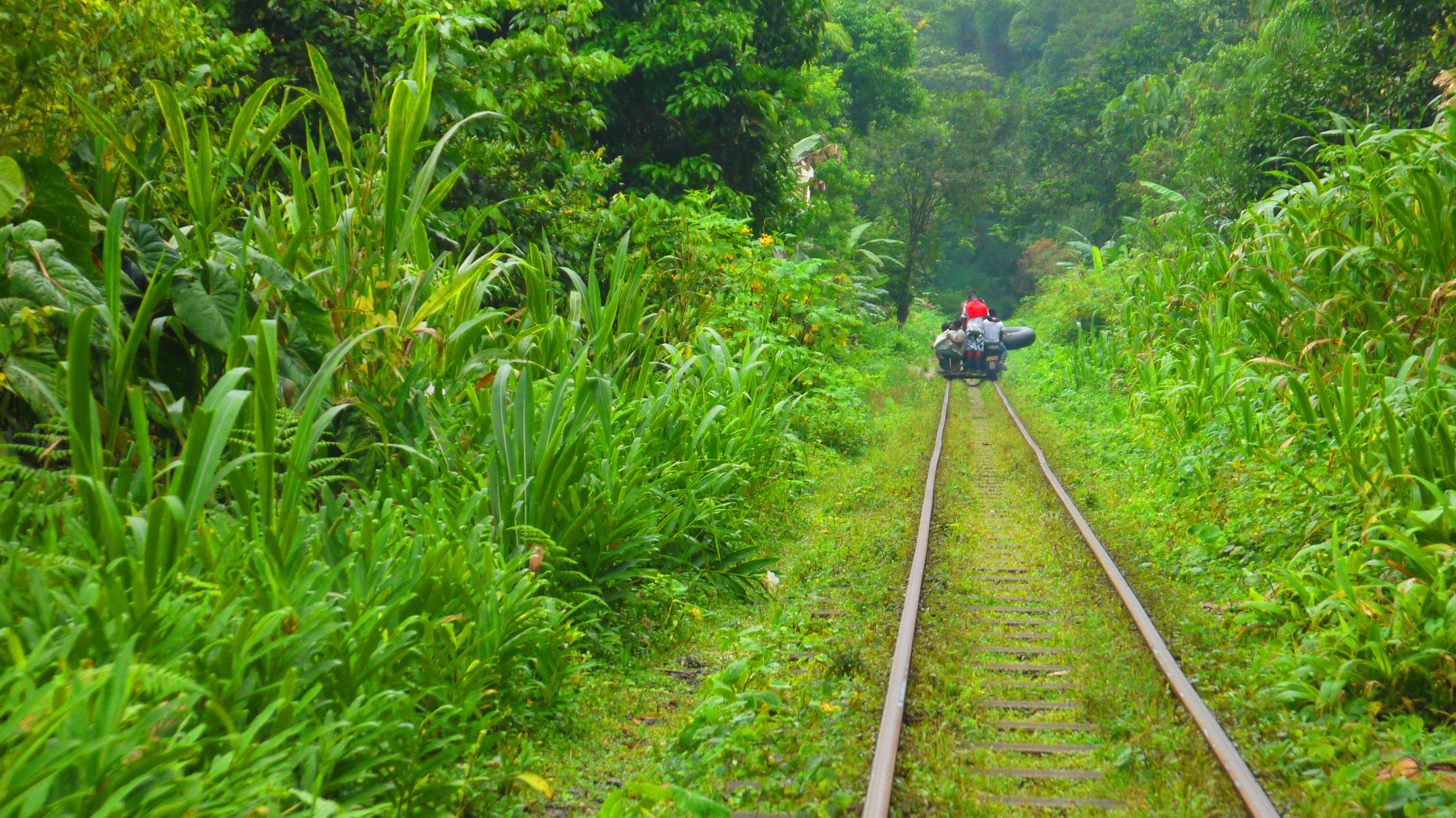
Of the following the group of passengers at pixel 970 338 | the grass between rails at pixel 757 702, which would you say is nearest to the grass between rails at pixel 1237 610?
the grass between rails at pixel 757 702

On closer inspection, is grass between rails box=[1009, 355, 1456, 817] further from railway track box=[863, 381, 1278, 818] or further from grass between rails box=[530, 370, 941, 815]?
grass between rails box=[530, 370, 941, 815]

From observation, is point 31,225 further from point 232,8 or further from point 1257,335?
point 1257,335

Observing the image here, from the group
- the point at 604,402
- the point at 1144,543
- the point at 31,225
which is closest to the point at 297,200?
the point at 31,225

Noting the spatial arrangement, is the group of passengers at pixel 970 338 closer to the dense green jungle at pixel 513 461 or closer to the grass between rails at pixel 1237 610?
the dense green jungle at pixel 513 461

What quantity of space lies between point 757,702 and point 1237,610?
Result: 300cm

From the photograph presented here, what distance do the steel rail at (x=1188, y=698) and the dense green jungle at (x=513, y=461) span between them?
0.13 metres

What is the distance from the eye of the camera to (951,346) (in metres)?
22.3

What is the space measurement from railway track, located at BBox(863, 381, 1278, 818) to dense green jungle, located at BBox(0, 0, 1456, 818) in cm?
18

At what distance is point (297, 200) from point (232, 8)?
18.3 feet

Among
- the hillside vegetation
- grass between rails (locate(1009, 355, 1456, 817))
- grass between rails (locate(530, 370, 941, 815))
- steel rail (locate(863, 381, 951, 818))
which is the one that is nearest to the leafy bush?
the hillside vegetation

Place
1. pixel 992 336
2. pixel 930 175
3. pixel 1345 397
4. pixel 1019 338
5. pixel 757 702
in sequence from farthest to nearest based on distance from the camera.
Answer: pixel 930 175 → pixel 1019 338 → pixel 992 336 → pixel 1345 397 → pixel 757 702

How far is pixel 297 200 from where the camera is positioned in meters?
4.46

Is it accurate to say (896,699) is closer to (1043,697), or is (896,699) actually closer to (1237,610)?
(1043,697)

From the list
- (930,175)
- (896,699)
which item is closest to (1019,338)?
→ (930,175)
